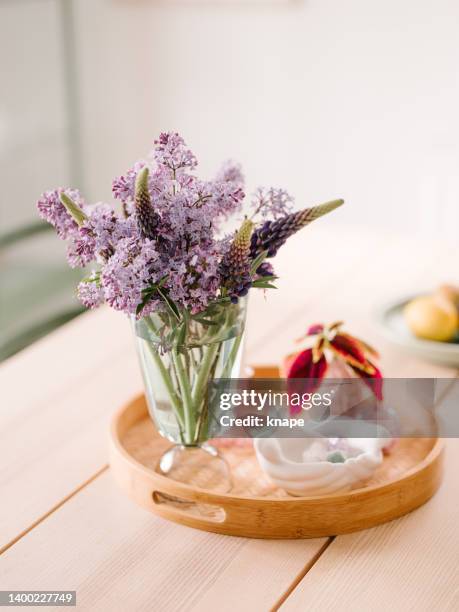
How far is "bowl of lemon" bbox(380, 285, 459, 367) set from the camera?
150 centimetres

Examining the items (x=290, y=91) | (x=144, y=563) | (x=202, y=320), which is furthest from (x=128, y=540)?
(x=290, y=91)

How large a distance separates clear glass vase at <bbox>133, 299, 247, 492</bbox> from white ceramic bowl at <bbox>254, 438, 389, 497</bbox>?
81mm

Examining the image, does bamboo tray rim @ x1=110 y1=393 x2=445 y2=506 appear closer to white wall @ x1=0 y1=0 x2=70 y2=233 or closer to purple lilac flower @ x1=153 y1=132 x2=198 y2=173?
purple lilac flower @ x1=153 y1=132 x2=198 y2=173

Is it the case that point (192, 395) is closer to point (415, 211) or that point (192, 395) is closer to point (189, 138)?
point (415, 211)

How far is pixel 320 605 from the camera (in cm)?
92

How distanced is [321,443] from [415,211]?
8.11 feet

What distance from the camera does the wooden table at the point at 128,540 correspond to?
94 centimetres

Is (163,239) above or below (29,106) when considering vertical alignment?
above

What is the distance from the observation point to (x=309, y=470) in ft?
3.48

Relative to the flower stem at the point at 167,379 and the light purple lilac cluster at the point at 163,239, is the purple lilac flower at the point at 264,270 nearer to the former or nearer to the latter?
the light purple lilac cluster at the point at 163,239

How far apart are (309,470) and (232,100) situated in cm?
279

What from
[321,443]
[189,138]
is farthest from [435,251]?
[189,138]
